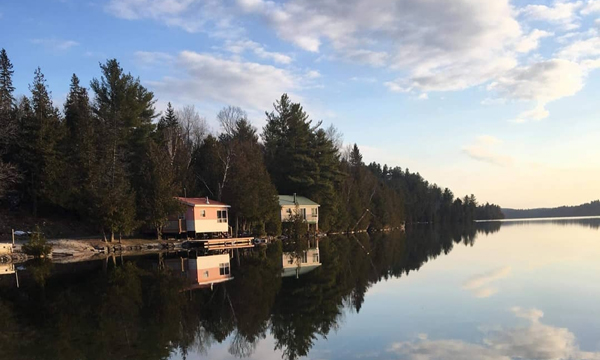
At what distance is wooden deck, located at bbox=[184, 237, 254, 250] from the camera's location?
3403cm

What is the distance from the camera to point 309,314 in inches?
451

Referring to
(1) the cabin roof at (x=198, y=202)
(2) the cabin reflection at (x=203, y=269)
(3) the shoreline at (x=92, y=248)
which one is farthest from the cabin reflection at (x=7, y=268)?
(1) the cabin roof at (x=198, y=202)

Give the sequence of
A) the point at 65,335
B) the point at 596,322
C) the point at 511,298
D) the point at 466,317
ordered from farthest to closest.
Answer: the point at 511,298
the point at 466,317
the point at 596,322
the point at 65,335

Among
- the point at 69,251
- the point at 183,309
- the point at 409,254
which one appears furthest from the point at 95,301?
the point at 409,254

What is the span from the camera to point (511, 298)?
13.1m

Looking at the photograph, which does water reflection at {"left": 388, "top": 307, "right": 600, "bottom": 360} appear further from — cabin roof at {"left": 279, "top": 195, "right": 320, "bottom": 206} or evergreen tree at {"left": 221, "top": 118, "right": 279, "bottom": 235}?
cabin roof at {"left": 279, "top": 195, "right": 320, "bottom": 206}

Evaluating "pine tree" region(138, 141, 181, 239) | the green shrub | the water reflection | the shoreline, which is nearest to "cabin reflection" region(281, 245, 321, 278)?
the water reflection

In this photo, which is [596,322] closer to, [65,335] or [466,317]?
[466,317]

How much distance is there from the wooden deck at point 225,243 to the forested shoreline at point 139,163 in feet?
8.22

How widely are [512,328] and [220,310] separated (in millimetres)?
7010

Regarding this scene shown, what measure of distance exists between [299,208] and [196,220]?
51.4 ft

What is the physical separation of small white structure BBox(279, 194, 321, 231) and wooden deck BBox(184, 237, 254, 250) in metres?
8.69

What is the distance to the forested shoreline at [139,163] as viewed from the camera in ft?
107

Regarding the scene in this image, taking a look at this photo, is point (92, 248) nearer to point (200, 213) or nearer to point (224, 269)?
point (200, 213)
